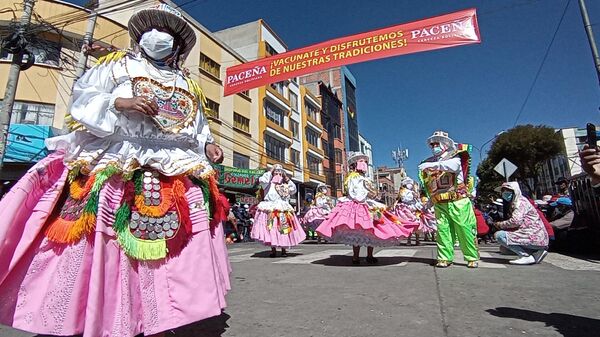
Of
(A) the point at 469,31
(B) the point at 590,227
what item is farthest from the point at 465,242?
(A) the point at 469,31

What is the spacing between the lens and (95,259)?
1.68 m

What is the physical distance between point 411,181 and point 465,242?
21.3 ft

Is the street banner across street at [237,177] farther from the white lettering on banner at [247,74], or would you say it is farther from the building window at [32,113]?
the white lettering on banner at [247,74]

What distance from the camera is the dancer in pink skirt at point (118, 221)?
1681 mm

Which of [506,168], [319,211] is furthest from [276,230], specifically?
[506,168]

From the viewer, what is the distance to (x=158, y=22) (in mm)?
2387

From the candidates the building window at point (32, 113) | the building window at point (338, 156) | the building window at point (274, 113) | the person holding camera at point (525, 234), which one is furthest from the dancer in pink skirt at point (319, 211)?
the building window at point (338, 156)

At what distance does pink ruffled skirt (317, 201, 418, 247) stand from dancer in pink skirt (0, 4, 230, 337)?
321 centimetres

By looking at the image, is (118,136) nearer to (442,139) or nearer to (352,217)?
(352,217)

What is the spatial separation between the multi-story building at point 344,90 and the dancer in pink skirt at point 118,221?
4215 cm

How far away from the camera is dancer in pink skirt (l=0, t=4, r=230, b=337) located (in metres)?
1.68

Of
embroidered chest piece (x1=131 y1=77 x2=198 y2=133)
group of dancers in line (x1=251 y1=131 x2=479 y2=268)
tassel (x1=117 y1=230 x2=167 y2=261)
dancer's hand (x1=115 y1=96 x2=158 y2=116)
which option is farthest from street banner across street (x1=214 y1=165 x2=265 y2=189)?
tassel (x1=117 y1=230 x2=167 y2=261)

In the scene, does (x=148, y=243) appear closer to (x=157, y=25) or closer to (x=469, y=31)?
(x=157, y=25)

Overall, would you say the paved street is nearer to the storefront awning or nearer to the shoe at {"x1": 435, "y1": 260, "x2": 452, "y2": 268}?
the shoe at {"x1": 435, "y1": 260, "x2": 452, "y2": 268}
